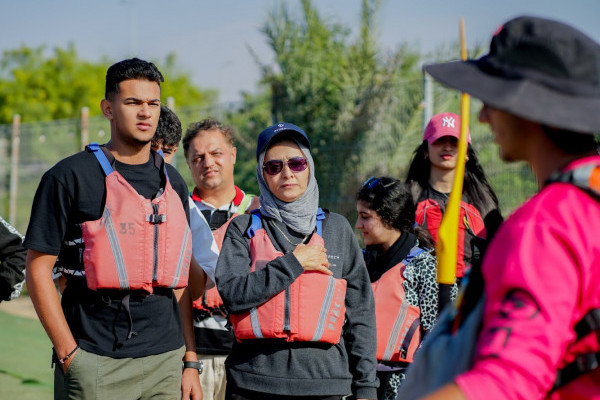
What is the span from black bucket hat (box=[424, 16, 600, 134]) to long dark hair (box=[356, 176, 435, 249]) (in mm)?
2866

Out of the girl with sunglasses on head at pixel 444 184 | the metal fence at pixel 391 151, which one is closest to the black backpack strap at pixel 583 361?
the girl with sunglasses on head at pixel 444 184

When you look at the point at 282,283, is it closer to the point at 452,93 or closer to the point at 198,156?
the point at 198,156

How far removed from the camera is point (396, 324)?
4.31 m

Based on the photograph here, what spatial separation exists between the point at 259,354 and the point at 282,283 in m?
0.35

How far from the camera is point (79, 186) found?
342 centimetres

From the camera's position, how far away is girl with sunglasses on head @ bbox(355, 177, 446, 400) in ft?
14.1

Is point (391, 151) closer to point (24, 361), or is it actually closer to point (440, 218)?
point (440, 218)

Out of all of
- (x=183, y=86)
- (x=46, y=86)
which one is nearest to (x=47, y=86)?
(x=46, y=86)

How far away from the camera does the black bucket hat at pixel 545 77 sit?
1.70 metres

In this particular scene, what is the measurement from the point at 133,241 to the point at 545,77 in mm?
2197

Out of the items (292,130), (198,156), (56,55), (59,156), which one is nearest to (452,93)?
(198,156)

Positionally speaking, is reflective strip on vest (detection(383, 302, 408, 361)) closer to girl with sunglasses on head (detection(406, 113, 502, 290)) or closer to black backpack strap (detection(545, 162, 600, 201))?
girl with sunglasses on head (detection(406, 113, 502, 290))

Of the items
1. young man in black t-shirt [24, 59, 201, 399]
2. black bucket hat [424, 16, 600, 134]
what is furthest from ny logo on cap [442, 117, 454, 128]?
black bucket hat [424, 16, 600, 134]

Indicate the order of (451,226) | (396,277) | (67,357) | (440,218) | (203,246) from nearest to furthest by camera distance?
(451,226) < (67,357) < (203,246) < (396,277) < (440,218)
